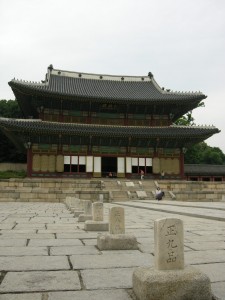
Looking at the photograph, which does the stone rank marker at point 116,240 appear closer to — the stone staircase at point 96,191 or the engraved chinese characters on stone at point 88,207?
the engraved chinese characters on stone at point 88,207

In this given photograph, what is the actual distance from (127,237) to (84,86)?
30.3m

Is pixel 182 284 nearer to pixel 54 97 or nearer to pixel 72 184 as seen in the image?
pixel 72 184

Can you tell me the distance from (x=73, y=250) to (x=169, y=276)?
7.92 ft

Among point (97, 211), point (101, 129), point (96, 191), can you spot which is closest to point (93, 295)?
point (97, 211)

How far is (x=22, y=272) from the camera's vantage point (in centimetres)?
352

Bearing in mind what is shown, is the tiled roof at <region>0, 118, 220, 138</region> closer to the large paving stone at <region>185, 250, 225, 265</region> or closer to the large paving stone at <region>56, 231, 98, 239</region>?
the large paving stone at <region>56, 231, 98, 239</region>

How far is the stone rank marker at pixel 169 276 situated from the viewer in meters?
2.57

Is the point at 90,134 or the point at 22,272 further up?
the point at 90,134

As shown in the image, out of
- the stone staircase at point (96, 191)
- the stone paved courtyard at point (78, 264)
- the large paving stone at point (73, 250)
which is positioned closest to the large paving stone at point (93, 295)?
the stone paved courtyard at point (78, 264)

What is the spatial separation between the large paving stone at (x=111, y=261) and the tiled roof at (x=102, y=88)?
24.6 metres

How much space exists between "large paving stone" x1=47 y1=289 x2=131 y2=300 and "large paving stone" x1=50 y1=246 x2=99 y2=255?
171cm

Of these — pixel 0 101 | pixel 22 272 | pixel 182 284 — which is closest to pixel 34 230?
pixel 22 272

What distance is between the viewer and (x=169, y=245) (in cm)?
282

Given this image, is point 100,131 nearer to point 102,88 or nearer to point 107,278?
point 102,88
